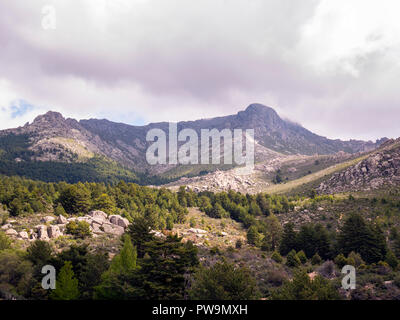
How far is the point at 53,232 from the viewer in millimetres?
53156

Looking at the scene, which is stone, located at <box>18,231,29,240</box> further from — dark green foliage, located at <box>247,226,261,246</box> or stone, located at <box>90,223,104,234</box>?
dark green foliage, located at <box>247,226,261,246</box>

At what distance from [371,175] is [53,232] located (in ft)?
433

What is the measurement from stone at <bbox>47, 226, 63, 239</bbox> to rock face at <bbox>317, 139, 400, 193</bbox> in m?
119

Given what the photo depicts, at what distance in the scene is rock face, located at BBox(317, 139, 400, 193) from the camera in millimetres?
114250

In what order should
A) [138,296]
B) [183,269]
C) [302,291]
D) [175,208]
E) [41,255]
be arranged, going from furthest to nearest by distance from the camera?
1. [175,208]
2. [41,255]
3. [183,269]
4. [138,296]
5. [302,291]

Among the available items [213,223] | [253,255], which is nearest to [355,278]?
[253,255]

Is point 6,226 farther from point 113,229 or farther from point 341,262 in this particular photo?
point 341,262

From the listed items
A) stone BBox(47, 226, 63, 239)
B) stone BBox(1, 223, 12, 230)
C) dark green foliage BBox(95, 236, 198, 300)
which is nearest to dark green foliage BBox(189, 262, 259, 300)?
dark green foliage BBox(95, 236, 198, 300)

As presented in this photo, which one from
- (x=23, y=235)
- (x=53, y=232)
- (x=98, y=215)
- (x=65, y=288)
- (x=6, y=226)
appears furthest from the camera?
(x=98, y=215)

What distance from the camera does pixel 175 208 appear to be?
3851 inches

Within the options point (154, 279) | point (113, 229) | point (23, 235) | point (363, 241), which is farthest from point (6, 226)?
point (363, 241)

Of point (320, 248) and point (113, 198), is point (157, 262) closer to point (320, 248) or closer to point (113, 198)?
point (320, 248)
